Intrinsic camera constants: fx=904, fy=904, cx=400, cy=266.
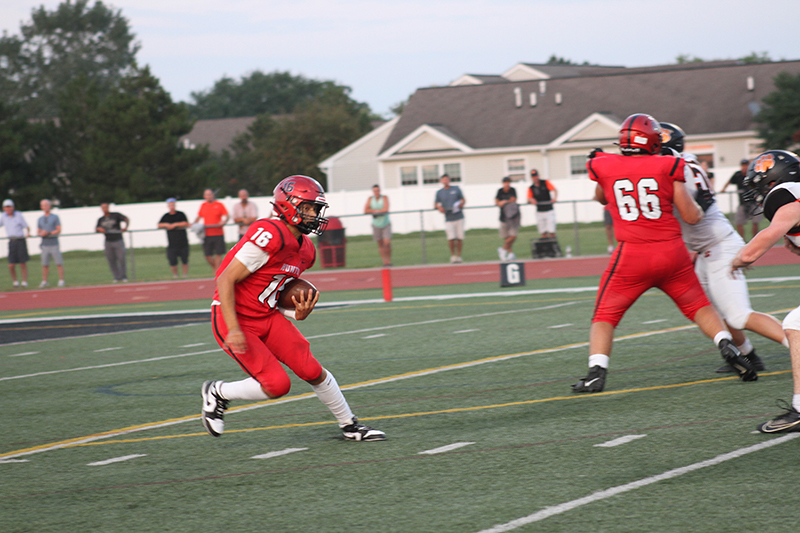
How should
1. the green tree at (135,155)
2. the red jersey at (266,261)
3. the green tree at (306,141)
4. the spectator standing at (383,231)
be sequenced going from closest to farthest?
the red jersey at (266,261) < the spectator standing at (383,231) < the green tree at (135,155) < the green tree at (306,141)

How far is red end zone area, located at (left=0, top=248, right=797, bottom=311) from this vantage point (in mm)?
18766

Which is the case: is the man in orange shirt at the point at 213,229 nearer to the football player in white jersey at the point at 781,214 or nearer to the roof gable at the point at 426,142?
the football player in white jersey at the point at 781,214

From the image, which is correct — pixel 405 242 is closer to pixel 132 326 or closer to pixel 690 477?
pixel 132 326

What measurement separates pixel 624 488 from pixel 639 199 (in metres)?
2.66

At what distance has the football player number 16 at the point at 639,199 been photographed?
6.52 m

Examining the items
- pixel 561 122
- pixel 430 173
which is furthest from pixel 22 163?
pixel 561 122

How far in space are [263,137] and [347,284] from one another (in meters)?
52.8

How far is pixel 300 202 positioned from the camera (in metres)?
5.48

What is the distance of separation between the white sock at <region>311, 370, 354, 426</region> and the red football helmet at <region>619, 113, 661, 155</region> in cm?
278

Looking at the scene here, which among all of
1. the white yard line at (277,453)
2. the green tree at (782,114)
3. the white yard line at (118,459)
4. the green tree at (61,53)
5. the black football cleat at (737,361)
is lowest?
the white yard line at (277,453)

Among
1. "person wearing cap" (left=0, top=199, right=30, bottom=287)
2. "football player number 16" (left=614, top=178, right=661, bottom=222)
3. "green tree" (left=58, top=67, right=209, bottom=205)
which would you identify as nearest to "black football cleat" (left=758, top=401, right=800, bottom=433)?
"football player number 16" (left=614, top=178, right=661, bottom=222)

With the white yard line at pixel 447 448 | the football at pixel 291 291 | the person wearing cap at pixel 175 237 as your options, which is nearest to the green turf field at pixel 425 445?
the white yard line at pixel 447 448

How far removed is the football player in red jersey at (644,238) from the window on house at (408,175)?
35.2 meters

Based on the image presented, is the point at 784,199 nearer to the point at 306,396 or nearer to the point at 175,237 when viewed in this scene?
the point at 306,396
